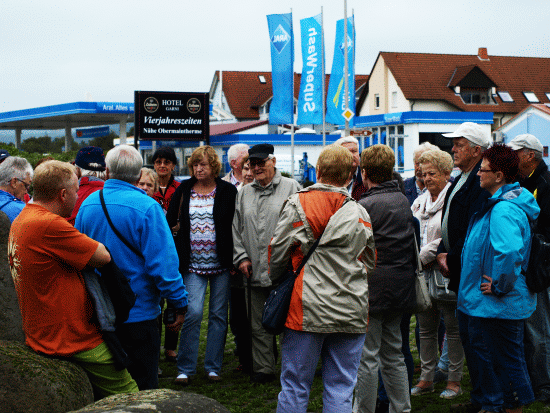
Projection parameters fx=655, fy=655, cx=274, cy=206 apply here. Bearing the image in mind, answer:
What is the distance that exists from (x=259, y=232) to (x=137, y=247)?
2.16 metres

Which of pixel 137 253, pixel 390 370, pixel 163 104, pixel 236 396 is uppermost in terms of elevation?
pixel 163 104

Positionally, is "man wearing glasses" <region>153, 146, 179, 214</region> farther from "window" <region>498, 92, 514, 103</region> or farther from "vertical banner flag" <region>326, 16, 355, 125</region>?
"window" <region>498, 92, 514, 103</region>

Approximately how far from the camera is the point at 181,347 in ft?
20.2

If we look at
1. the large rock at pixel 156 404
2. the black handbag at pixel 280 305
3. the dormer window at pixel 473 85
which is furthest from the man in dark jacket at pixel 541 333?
the dormer window at pixel 473 85

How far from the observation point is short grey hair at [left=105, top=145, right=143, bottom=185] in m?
4.09

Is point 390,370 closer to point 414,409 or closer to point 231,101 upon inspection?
point 414,409

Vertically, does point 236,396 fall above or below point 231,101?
below

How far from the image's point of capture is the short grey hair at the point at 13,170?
5.84 meters

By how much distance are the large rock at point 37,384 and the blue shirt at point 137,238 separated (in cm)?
72

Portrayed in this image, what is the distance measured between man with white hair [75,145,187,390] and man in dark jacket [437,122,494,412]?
6.72 ft

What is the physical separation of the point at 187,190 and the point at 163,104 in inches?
971

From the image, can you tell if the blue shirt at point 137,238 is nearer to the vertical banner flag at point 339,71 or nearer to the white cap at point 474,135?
the white cap at point 474,135

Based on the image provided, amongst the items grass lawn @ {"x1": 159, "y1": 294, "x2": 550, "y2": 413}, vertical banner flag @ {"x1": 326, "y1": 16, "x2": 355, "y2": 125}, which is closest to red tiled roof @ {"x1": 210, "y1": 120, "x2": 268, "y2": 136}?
vertical banner flag @ {"x1": 326, "y1": 16, "x2": 355, "y2": 125}

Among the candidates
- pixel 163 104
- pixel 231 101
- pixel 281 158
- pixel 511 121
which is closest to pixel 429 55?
pixel 511 121
